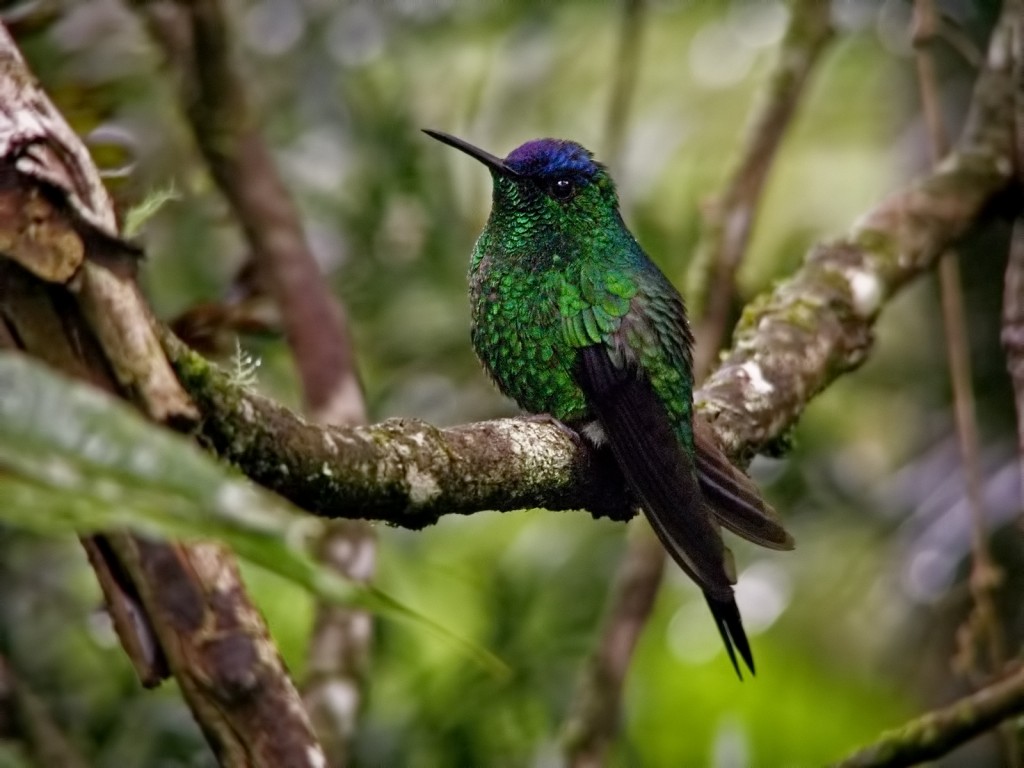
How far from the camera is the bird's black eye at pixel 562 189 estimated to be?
383cm

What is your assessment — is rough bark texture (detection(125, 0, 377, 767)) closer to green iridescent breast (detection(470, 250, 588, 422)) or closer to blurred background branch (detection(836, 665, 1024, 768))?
green iridescent breast (detection(470, 250, 588, 422))

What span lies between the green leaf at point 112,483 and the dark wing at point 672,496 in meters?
1.99

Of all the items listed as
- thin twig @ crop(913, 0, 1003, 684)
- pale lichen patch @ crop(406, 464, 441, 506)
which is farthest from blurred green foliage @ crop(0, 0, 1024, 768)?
pale lichen patch @ crop(406, 464, 441, 506)

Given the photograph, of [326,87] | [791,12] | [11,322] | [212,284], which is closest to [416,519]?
[11,322]

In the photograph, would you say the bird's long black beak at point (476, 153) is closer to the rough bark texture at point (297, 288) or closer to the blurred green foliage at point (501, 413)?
the rough bark texture at point (297, 288)

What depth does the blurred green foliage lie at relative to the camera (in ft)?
13.0

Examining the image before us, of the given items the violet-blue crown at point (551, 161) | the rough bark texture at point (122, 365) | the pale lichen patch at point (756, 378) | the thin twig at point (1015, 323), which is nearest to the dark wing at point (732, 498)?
the pale lichen patch at point (756, 378)

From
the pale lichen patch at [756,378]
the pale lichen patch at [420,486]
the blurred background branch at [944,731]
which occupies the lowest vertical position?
the blurred background branch at [944,731]

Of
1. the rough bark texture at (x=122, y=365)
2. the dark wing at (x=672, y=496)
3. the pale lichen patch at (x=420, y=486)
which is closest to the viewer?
the rough bark texture at (x=122, y=365)

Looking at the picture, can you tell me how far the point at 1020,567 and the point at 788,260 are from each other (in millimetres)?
1413

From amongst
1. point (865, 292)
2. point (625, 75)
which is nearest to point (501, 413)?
point (625, 75)

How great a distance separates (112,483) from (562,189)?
3115mm

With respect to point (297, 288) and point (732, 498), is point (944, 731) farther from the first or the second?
point (297, 288)

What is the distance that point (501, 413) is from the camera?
486cm
